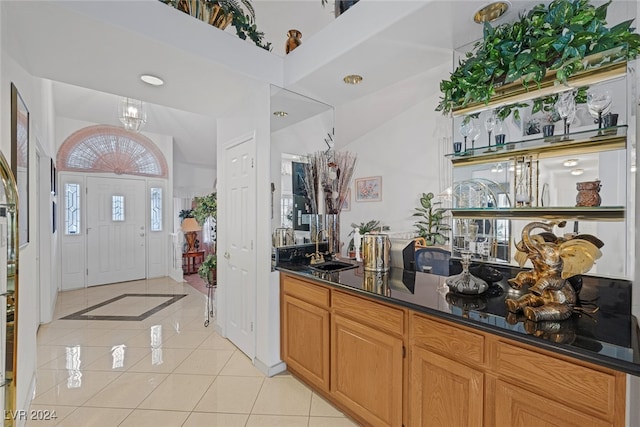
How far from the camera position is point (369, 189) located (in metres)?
6.86

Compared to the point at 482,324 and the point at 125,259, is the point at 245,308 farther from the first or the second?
the point at 125,259

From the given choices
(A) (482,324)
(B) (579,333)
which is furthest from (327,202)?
(B) (579,333)

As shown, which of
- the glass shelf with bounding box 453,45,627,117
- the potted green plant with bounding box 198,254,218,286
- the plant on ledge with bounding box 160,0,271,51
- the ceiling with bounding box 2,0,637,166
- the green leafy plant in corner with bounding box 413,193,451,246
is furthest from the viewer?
the green leafy plant in corner with bounding box 413,193,451,246

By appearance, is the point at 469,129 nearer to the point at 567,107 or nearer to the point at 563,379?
the point at 567,107

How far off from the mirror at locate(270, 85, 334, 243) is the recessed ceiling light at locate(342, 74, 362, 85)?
1.64 feet

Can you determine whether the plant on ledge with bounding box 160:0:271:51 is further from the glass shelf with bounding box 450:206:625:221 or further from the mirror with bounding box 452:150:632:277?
the glass shelf with bounding box 450:206:625:221

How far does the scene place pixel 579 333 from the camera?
1.13 meters

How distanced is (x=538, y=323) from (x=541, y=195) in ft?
2.55

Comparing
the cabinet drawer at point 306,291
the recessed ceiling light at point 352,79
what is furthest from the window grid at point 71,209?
the recessed ceiling light at point 352,79

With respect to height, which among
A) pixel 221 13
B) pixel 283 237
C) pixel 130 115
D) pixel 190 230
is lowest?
pixel 190 230

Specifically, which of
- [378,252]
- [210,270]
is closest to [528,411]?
[378,252]

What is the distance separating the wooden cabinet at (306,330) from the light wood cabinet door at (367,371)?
0.33 ft

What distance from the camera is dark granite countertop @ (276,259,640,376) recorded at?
3.32 feet

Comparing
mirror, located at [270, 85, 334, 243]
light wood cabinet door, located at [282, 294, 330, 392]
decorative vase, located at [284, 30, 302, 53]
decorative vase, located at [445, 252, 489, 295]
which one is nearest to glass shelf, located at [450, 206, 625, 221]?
decorative vase, located at [445, 252, 489, 295]
